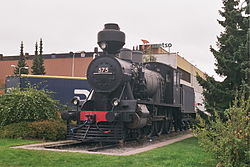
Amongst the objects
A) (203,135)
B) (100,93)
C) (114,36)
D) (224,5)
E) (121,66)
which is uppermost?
(224,5)

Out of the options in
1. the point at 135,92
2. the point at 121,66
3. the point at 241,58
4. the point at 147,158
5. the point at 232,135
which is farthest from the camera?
the point at 135,92

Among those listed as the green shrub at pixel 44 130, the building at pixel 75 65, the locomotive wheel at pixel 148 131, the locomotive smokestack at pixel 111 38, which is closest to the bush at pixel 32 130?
the green shrub at pixel 44 130

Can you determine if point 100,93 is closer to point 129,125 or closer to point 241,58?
point 129,125

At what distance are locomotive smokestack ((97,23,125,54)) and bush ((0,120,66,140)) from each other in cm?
402

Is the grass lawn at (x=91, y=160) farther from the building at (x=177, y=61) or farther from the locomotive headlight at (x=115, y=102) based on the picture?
the building at (x=177, y=61)

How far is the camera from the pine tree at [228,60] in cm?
1288

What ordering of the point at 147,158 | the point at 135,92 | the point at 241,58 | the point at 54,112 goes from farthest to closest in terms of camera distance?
1. the point at 54,112
2. the point at 135,92
3. the point at 241,58
4. the point at 147,158

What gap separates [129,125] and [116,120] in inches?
25.6

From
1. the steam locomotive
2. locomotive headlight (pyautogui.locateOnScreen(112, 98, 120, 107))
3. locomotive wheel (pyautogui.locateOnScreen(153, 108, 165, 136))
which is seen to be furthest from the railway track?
locomotive wheel (pyautogui.locateOnScreen(153, 108, 165, 136))

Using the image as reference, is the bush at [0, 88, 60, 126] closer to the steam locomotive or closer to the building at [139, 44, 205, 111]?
the steam locomotive

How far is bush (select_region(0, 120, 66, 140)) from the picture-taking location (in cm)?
1405

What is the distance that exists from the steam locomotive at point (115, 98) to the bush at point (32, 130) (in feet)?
3.62

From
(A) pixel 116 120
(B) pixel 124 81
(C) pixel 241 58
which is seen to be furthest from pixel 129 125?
(C) pixel 241 58

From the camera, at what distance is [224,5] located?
45.2 ft
